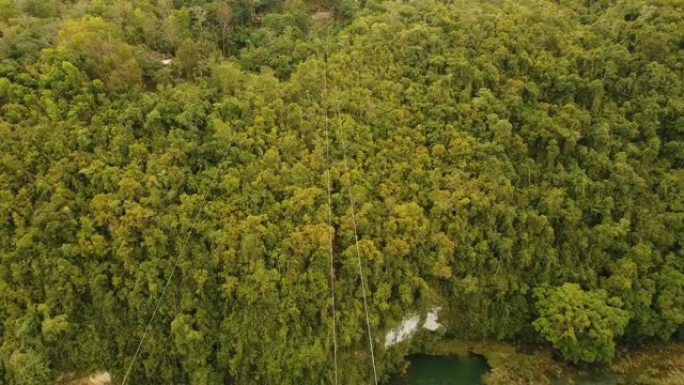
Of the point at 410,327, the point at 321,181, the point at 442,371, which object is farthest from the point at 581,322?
the point at 321,181

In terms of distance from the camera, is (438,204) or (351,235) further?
(438,204)

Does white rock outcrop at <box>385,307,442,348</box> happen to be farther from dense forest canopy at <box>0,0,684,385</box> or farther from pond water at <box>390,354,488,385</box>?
pond water at <box>390,354,488,385</box>

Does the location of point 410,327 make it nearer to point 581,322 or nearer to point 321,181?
point 581,322

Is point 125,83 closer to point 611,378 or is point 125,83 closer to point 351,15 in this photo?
point 351,15

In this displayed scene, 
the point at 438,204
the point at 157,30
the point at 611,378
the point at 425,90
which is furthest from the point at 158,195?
the point at 611,378

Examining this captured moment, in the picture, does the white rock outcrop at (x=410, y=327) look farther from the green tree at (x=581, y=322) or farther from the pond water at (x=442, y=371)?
the green tree at (x=581, y=322)

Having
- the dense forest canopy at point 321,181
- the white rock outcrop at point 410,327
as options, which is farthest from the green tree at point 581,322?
the white rock outcrop at point 410,327
